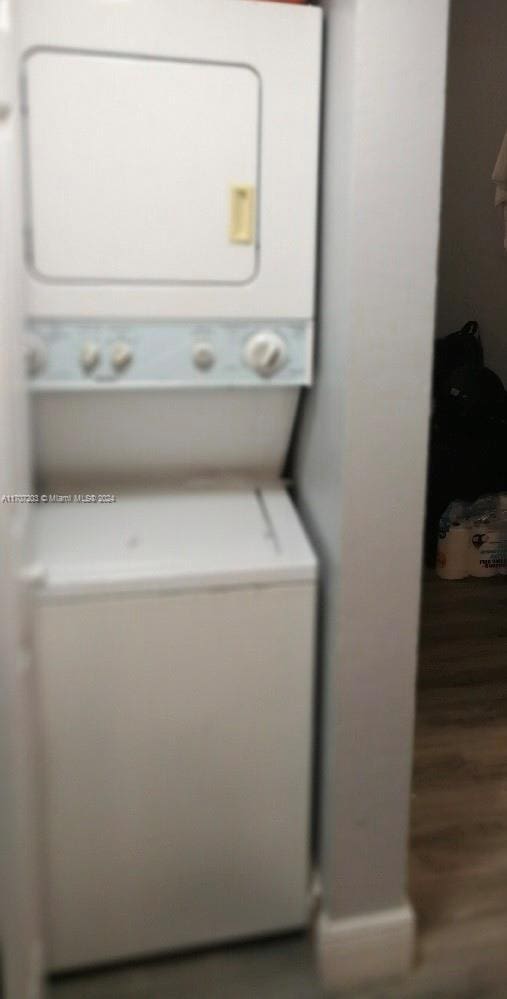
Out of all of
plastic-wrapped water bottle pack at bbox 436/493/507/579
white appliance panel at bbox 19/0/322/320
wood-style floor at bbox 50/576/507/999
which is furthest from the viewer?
plastic-wrapped water bottle pack at bbox 436/493/507/579

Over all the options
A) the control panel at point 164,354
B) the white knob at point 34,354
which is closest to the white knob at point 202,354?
the control panel at point 164,354

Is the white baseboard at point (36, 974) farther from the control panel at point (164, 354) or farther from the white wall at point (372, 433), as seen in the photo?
the control panel at point (164, 354)

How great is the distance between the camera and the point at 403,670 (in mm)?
1543

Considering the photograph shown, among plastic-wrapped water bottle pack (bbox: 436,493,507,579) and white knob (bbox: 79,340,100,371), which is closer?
white knob (bbox: 79,340,100,371)

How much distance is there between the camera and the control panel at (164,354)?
1479 millimetres

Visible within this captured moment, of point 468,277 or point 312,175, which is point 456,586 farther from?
point 312,175

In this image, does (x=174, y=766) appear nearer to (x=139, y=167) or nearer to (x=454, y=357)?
(x=139, y=167)

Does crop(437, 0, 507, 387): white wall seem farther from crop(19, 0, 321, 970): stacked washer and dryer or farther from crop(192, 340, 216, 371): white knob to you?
crop(192, 340, 216, 371): white knob

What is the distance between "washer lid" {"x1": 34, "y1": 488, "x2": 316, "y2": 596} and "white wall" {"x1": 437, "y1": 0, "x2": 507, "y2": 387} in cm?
256

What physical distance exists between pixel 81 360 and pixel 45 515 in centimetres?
32

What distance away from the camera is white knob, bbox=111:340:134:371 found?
1501 millimetres

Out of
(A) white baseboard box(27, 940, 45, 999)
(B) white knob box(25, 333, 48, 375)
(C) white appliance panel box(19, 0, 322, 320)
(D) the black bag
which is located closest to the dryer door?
(C) white appliance panel box(19, 0, 322, 320)

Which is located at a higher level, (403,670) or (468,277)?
(468,277)

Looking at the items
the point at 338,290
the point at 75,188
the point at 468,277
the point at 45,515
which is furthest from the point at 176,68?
the point at 468,277
